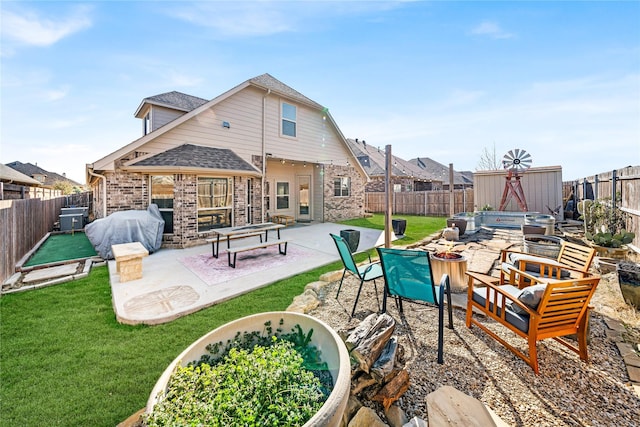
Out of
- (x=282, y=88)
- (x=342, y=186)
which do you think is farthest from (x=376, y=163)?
(x=282, y=88)

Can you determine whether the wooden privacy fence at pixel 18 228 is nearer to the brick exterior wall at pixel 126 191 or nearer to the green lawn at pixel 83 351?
the green lawn at pixel 83 351

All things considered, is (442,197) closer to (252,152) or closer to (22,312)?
(252,152)

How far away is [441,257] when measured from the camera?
4523 mm

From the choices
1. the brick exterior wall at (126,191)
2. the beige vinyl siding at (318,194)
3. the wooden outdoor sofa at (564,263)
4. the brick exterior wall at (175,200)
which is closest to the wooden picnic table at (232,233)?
the brick exterior wall at (175,200)

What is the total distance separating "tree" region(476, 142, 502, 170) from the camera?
28.1 m

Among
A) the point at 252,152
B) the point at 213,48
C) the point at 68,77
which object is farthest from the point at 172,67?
the point at 252,152

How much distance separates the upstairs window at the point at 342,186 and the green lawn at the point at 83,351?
10227 millimetres

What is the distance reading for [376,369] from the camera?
82.2 inches

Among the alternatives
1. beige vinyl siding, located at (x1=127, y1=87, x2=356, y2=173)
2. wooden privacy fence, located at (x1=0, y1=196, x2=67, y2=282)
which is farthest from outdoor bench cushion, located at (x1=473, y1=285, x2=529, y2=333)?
beige vinyl siding, located at (x1=127, y1=87, x2=356, y2=173)

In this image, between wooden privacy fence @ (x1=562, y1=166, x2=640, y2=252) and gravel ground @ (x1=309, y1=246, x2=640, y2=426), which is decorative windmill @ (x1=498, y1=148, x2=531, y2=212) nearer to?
wooden privacy fence @ (x1=562, y1=166, x2=640, y2=252)

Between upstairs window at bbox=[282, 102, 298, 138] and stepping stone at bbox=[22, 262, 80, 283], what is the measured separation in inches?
Answer: 347

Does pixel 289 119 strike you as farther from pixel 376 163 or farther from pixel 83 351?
pixel 376 163

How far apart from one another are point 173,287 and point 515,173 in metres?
14.9

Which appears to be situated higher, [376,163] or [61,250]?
[376,163]
